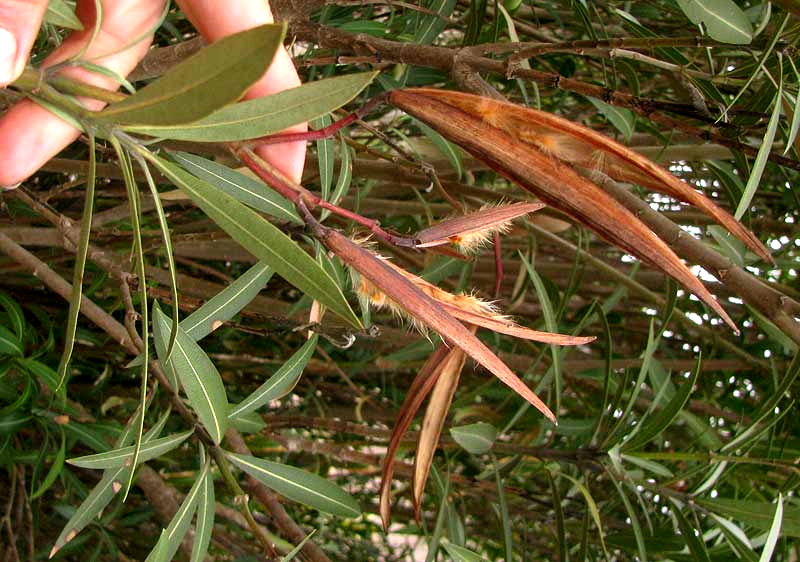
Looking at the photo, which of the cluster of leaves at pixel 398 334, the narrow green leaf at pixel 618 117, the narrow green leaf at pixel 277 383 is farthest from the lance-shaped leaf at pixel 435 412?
the narrow green leaf at pixel 618 117

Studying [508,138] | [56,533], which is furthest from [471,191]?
[56,533]

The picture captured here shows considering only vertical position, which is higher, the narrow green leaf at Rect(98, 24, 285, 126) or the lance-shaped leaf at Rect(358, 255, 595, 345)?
the narrow green leaf at Rect(98, 24, 285, 126)

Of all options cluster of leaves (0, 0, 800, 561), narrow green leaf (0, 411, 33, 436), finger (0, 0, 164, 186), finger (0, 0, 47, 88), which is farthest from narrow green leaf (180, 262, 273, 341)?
narrow green leaf (0, 411, 33, 436)

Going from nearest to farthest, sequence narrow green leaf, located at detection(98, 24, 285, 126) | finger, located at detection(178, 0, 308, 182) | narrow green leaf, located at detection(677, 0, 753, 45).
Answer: narrow green leaf, located at detection(98, 24, 285, 126) < finger, located at detection(178, 0, 308, 182) < narrow green leaf, located at detection(677, 0, 753, 45)

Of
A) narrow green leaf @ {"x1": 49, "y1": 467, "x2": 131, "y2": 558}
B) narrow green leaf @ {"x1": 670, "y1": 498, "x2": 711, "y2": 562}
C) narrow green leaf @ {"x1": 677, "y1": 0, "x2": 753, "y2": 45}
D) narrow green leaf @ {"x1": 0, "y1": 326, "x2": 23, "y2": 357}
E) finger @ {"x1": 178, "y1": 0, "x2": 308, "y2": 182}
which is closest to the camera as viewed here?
finger @ {"x1": 178, "y1": 0, "x2": 308, "y2": 182}

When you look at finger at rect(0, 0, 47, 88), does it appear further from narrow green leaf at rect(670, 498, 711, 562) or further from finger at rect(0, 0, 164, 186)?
narrow green leaf at rect(670, 498, 711, 562)

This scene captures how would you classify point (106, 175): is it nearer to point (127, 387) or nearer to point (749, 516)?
point (127, 387)
